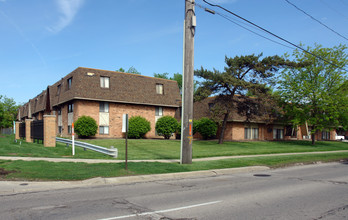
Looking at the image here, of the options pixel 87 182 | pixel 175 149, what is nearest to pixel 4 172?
pixel 87 182

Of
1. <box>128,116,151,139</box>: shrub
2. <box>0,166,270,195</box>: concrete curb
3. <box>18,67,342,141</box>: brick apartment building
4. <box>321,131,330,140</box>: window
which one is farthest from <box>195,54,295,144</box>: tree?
<box>321,131,330,140</box>: window

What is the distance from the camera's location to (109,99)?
105 ft

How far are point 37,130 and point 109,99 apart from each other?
436 inches

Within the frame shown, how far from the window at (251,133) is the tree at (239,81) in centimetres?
985

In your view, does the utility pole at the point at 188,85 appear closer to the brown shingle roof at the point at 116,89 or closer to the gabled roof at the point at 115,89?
the gabled roof at the point at 115,89

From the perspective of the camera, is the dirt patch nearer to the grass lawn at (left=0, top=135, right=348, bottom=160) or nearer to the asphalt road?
the asphalt road

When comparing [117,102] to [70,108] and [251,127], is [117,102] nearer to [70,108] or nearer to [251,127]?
[70,108]

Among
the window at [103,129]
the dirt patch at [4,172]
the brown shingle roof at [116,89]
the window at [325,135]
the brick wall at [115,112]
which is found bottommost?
the window at [325,135]

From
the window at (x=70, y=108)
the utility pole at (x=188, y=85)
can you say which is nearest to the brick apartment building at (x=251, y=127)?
the window at (x=70, y=108)

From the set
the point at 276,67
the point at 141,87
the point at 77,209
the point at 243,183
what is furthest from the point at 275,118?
the point at 77,209

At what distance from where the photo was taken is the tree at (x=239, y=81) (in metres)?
26.6

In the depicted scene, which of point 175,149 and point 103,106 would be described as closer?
point 175,149

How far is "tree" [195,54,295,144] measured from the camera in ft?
87.4

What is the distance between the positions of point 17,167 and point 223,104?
19.3 meters
